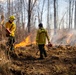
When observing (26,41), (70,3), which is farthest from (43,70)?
(70,3)

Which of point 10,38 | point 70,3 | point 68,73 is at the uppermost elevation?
point 70,3

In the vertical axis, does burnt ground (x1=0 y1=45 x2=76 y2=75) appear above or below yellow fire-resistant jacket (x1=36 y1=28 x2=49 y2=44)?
below

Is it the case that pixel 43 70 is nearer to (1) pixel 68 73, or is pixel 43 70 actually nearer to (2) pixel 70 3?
(1) pixel 68 73

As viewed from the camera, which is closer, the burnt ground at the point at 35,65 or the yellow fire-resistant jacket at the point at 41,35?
the burnt ground at the point at 35,65

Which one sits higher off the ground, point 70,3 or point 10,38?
point 70,3

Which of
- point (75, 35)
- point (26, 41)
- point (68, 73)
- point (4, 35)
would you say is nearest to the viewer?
point (68, 73)

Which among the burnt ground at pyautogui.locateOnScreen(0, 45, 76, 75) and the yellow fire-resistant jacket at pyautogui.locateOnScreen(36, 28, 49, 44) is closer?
the burnt ground at pyautogui.locateOnScreen(0, 45, 76, 75)

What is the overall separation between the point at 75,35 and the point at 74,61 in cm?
1224

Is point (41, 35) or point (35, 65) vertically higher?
point (41, 35)

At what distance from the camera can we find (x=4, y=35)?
35.6ft

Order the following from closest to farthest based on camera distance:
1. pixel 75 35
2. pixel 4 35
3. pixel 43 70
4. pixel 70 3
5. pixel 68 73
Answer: pixel 68 73, pixel 43 70, pixel 4 35, pixel 75 35, pixel 70 3

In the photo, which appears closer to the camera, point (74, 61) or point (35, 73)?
point (35, 73)

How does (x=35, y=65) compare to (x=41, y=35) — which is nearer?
(x=35, y=65)

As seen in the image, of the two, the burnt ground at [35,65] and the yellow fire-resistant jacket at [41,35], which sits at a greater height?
the yellow fire-resistant jacket at [41,35]
